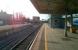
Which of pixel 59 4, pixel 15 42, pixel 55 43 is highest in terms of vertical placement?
pixel 59 4

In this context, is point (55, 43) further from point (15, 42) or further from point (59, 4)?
point (59, 4)

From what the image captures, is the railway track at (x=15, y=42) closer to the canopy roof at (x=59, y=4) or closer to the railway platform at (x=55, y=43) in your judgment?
the railway platform at (x=55, y=43)

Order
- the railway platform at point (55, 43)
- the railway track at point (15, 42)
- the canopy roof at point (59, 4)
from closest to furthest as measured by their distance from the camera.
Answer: the railway platform at point (55, 43)
the railway track at point (15, 42)
the canopy roof at point (59, 4)

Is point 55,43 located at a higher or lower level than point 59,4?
lower

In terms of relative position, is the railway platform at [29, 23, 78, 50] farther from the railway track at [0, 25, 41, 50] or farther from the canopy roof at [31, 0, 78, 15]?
the canopy roof at [31, 0, 78, 15]

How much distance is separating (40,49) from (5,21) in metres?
105

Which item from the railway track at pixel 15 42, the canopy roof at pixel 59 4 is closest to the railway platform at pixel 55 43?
the railway track at pixel 15 42

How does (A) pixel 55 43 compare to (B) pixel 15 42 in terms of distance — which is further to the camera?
(B) pixel 15 42

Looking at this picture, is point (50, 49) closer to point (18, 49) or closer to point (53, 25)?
point (18, 49)

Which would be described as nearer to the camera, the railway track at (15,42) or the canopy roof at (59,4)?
the railway track at (15,42)

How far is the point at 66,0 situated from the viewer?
31.5 m

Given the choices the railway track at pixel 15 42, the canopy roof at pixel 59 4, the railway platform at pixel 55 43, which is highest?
the canopy roof at pixel 59 4

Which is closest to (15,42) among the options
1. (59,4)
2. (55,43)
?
(55,43)

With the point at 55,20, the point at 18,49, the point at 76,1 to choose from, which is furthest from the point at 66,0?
the point at 55,20
